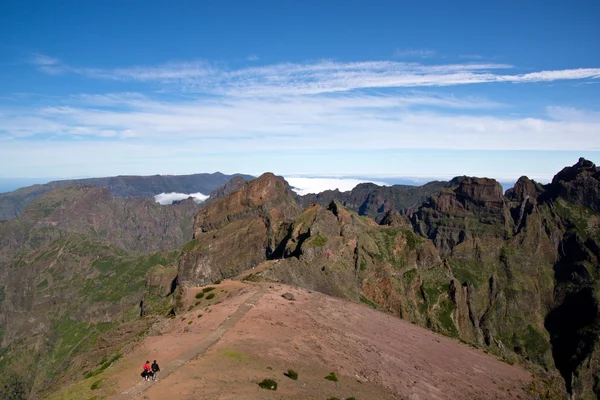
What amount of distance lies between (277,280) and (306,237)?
175 feet

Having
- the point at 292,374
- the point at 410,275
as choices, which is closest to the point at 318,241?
the point at 410,275

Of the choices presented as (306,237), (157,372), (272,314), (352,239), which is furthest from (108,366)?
(352,239)

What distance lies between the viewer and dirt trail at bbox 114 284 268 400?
38.1 meters

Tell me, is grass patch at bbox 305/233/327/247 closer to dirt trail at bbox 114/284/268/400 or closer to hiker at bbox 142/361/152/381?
dirt trail at bbox 114/284/268/400

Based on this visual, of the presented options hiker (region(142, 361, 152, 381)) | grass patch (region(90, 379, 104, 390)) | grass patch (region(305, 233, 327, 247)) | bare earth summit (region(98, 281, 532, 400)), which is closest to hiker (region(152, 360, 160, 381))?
hiker (region(142, 361, 152, 381))

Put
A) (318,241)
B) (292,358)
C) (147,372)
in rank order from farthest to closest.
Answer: (318,241) → (292,358) → (147,372)

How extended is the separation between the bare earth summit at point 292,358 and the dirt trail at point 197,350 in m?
0.13

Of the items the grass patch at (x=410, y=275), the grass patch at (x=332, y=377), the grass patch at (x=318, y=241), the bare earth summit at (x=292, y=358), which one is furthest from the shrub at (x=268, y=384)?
the grass patch at (x=410, y=275)

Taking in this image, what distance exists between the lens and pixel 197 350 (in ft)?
160

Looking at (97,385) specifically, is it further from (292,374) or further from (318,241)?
(318,241)

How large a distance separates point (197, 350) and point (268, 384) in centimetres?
1232

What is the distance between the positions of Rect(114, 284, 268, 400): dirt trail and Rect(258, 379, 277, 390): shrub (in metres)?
9.34

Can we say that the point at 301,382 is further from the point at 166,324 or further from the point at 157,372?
→ the point at 166,324

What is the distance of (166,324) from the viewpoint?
67.1m
